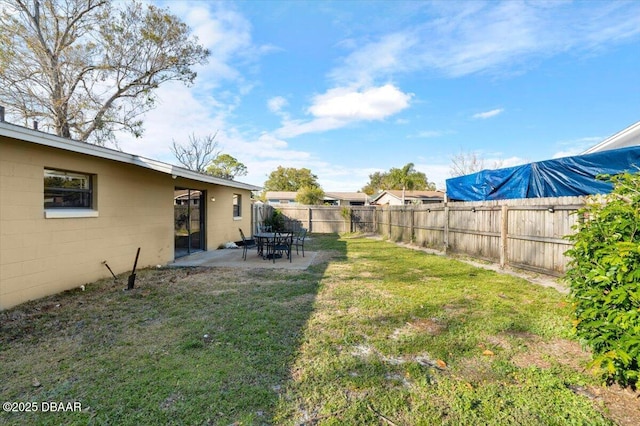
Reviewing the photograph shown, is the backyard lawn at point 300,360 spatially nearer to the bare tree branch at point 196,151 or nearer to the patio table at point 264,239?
the patio table at point 264,239

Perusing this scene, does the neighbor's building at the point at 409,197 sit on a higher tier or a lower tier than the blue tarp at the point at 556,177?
higher

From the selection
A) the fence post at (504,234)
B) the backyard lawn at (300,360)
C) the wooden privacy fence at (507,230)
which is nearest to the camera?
the backyard lawn at (300,360)

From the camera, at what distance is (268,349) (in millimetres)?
3275

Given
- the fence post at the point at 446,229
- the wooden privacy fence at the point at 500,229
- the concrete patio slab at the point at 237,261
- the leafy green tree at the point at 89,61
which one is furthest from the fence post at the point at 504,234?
the leafy green tree at the point at 89,61

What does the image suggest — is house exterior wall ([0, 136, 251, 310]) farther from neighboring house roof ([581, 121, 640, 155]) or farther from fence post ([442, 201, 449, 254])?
neighboring house roof ([581, 121, 640, 155])

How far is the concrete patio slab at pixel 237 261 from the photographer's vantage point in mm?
8352

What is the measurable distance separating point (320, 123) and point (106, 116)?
1273 centimetres

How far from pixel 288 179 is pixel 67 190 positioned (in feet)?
160

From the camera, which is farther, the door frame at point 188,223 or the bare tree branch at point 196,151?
the bare tree branch at point 196,151

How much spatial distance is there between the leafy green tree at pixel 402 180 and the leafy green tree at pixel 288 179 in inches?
508

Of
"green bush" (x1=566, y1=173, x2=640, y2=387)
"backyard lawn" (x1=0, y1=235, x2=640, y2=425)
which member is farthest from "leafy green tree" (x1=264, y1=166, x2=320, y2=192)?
"green bush" (x1=566, y1=173, x2=640, y2=387)

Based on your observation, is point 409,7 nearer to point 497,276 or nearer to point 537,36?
point 537,36

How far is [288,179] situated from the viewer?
54.2m

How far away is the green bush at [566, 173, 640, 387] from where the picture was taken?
2133 millimetres
